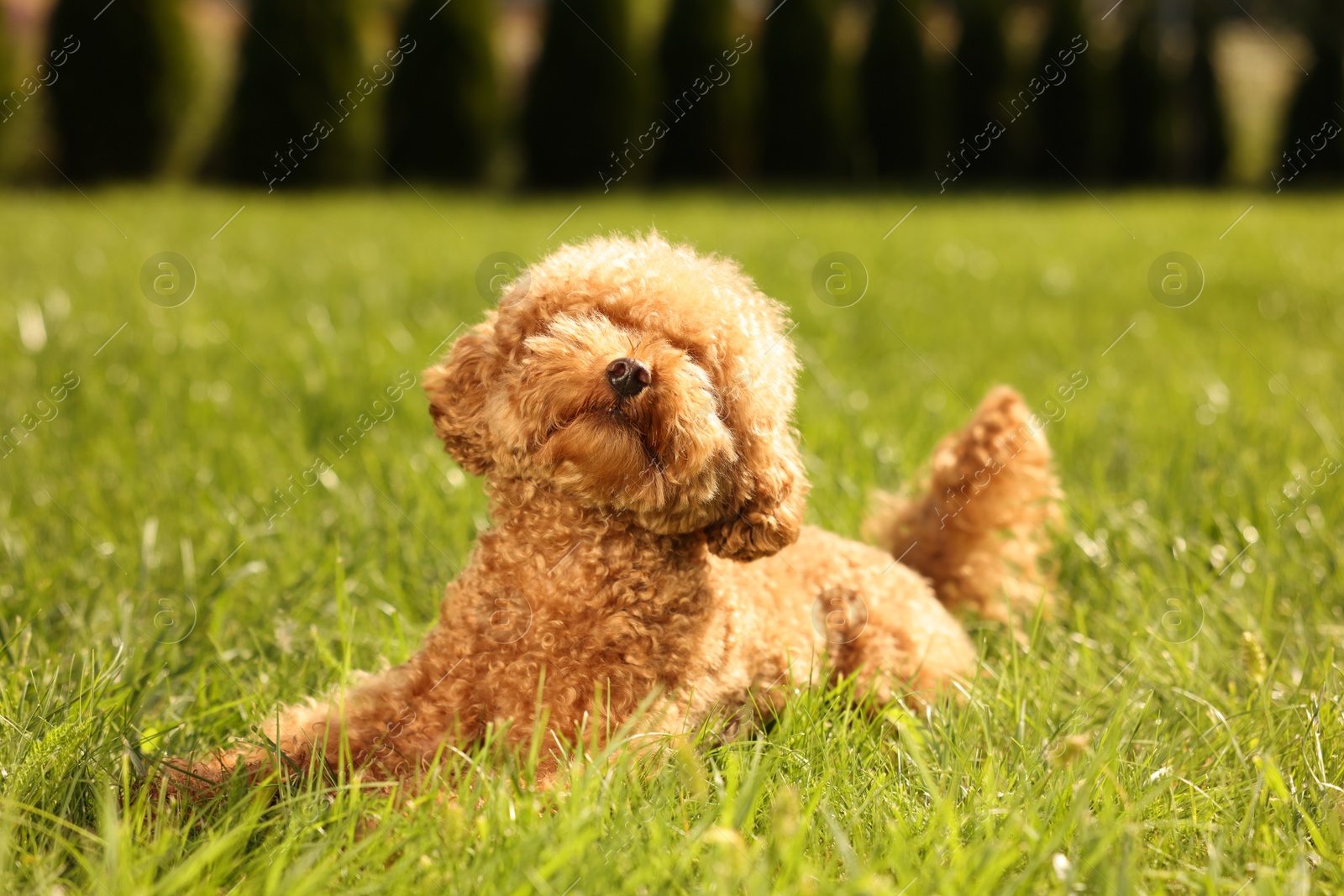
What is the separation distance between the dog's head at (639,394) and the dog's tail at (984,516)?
824 mm

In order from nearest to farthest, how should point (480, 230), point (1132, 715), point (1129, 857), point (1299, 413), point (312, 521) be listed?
point (1129, 857) → point (1132, 715) → point (312, 521) → point (1299, 413) → point (480, 230)

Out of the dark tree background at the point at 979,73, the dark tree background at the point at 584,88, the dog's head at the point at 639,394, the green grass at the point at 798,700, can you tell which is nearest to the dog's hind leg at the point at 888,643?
the green grass at the point at 798,700

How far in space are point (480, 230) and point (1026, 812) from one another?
911 cm

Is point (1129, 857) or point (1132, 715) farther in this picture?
point (1132, 715)

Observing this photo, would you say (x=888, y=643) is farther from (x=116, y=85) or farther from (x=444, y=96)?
(x=116, y=85)

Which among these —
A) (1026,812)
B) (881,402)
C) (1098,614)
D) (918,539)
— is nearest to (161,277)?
(881,402)

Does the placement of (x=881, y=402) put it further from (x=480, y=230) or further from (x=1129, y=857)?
(x=480, y=230)

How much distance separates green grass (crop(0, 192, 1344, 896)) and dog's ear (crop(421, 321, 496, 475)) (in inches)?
21.6

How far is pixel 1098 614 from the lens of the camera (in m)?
3.06

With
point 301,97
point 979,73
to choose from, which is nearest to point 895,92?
point 979,73

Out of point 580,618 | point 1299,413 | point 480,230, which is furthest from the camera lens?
point 480,230

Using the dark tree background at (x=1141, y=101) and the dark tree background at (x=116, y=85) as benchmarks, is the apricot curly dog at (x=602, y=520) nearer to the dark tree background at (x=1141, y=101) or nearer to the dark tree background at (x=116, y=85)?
the dark tree background at (x=116, y=85)

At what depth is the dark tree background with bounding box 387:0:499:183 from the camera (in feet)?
49.7

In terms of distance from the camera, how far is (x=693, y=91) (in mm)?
15812
